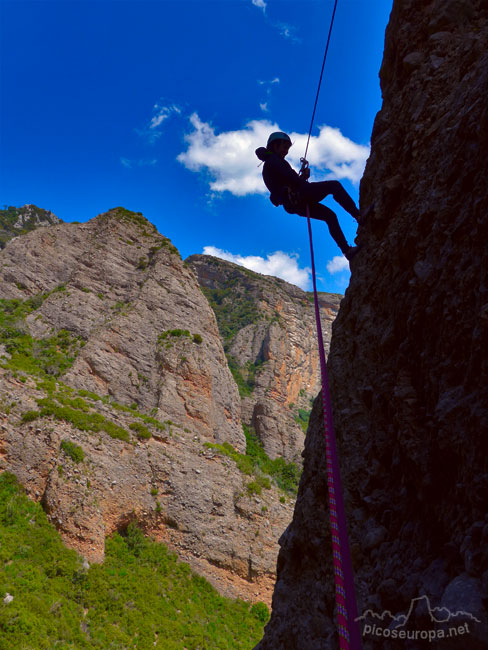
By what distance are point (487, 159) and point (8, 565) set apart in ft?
52.2

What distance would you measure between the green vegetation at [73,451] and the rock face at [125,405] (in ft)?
0.14

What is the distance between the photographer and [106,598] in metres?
14.0

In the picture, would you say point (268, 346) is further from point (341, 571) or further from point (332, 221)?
point (341, 571)

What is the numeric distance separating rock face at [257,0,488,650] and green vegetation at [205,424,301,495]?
18.5 meters

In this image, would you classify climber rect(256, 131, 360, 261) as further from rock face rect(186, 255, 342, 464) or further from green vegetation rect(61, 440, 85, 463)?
rock face rect(186, 255, 342, 464)

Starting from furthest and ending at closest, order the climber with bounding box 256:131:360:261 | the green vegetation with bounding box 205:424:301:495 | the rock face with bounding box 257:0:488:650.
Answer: the green vegetation with bounding box 205:424:301:495 → the climber with bounding box 256:131:360:261 → the rock face with bounding box 257:0:488:650

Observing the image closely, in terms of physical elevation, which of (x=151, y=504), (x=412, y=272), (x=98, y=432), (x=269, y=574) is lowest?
(x=269, y=574)

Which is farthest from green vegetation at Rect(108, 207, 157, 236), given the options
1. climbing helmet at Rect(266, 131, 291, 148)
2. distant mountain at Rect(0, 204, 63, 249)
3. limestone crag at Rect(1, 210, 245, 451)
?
distant mountain at Rect(0, 204, 63, 249)

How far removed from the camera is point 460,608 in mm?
1780

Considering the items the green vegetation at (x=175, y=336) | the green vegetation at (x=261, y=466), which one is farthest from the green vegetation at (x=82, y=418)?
the green vegetation at (x=175, y=336)

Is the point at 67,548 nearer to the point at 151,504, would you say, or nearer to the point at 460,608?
the point at 151,504

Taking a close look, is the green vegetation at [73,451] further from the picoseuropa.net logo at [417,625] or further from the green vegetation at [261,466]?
the picoseuropa.net logo at [417,625]

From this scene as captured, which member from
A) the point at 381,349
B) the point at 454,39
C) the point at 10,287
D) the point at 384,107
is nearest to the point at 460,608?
the point at 381,349

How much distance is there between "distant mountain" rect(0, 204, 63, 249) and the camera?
72594 millimetres
